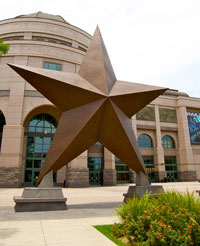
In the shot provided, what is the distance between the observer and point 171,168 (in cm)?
3775

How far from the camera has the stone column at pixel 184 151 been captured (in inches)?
1433

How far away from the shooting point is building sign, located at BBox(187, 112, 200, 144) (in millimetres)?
38531

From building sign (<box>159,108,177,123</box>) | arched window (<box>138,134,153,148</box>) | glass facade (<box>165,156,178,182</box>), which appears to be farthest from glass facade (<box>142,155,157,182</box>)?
building sign (<box>159,108,177,123</box>)

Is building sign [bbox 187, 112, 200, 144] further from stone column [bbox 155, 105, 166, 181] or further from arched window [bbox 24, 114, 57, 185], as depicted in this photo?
arched window [bbox 24, 114, 57, 185]

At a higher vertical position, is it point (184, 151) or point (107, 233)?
point (184, 151)

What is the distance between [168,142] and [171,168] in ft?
16.5

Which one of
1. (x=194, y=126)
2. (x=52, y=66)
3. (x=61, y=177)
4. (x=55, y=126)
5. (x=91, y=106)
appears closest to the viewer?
(x=91, y=106)

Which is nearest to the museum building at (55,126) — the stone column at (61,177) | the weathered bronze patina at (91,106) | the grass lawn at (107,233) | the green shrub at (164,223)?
the stone column at (61,177)

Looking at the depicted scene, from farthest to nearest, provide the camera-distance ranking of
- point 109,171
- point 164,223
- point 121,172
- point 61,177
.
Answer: point 121,172, point 109,171, point 61,177, point 164,223

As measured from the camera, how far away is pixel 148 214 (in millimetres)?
4230

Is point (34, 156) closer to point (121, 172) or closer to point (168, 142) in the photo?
point (121, 172)

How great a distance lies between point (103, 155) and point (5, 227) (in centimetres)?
2548

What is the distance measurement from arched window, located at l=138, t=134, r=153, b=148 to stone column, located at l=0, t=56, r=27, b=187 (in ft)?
68.6

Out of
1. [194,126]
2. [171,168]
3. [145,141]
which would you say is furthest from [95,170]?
[194,126]
